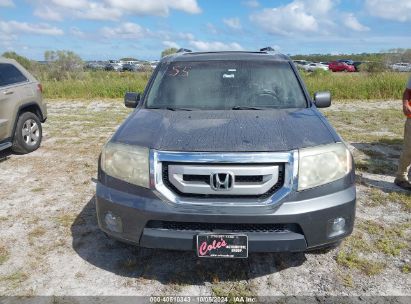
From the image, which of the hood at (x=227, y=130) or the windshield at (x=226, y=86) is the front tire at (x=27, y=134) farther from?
the hood at (x=227, y=130)

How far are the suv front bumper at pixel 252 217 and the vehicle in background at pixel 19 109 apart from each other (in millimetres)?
4099

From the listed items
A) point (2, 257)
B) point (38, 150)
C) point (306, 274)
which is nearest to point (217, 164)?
point (306, 274)

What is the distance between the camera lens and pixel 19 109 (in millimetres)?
6102

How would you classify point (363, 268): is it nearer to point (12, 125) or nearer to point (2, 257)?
point (2, 257)

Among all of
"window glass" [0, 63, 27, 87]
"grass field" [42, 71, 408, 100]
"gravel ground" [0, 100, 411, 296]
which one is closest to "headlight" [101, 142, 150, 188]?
"gravel ground" [0, 100, 411, 296]

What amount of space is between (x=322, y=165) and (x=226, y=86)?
1.50 m

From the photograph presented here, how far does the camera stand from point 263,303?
2.59 metres

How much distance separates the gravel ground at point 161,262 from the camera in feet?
9.07

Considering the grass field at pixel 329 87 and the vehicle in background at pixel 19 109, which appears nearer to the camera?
the vehicle in background at pixel 19 109

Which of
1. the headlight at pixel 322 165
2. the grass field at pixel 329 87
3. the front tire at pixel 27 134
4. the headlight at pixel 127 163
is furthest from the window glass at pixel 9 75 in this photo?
the grass field at pixel 329 87

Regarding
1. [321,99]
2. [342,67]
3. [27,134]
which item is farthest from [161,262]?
[342,67]

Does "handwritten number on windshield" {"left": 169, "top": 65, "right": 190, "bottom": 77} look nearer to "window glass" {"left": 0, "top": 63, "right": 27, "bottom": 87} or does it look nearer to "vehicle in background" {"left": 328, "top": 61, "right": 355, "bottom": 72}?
"window glass" {"left": 0, "top": 63, "right": 27, "bottom": 87}

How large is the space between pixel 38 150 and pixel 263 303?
5541 mm

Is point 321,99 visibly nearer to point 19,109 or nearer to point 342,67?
point 19,109
